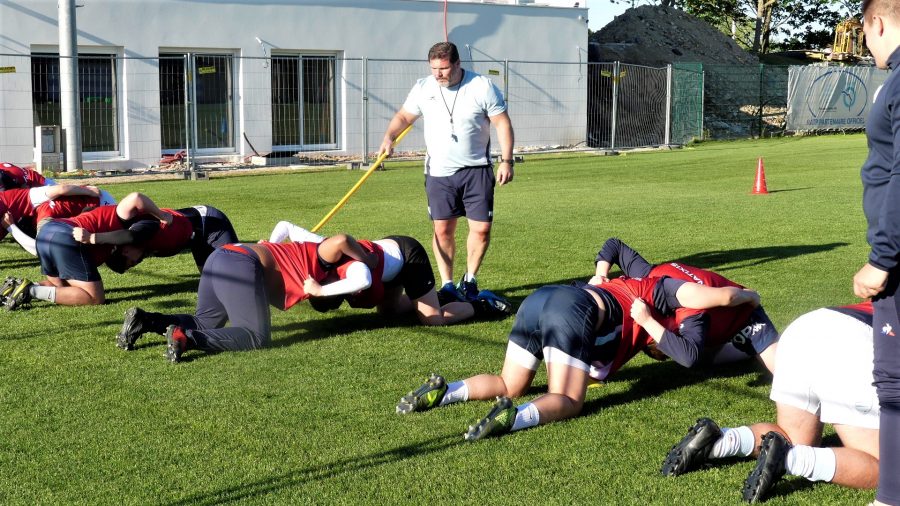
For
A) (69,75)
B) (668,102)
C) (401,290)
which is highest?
(69,75)

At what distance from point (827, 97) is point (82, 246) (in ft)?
93.5

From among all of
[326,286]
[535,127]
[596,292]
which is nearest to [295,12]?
[535,127]

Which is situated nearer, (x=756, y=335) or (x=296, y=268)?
(x=756, y=335)

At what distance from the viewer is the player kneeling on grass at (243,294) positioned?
6023 millimetres

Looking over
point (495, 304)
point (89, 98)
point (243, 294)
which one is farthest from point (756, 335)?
point (89, 98)

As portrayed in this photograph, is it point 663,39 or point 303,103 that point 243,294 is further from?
point 663,39

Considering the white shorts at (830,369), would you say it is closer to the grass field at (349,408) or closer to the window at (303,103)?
the grass field at (349,408)

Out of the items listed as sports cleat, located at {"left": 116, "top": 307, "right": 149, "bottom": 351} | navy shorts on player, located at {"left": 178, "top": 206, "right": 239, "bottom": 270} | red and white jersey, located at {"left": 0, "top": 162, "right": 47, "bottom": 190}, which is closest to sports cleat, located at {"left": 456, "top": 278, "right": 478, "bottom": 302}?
navy shorts on player, located at {"left": 178, "top": 206, "right": 239, "bottom": 270}

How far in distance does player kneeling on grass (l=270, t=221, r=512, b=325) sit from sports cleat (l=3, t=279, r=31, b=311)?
1.93 meters

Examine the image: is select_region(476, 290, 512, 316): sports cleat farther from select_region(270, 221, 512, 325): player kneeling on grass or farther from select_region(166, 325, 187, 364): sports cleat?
Answer: select_region(166, 325, 187, 364): sports cleat

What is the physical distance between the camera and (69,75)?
1789cm

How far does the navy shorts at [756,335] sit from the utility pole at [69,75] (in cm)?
1521

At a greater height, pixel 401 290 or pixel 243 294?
pixel 243 294

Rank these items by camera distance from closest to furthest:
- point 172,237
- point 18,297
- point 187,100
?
1. point 18,297
2. point 172,237
3. point 187,100
